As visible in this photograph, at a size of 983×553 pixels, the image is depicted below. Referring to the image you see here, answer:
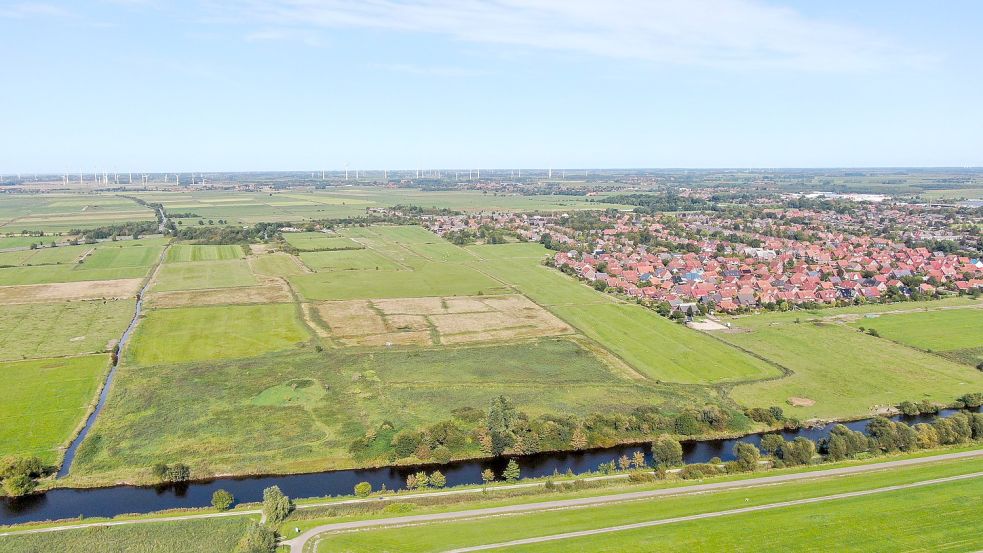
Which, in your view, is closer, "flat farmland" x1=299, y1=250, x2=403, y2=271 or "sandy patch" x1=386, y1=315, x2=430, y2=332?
"sandy patch" x1=386, y1=315, x2=430, y2=332

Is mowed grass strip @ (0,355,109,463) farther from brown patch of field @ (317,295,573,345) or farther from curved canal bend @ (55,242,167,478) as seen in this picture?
brown patch of field @ (317,295,573,345)

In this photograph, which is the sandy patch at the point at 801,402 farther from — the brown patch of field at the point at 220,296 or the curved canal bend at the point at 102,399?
the brown patch of field at the point at 220,296

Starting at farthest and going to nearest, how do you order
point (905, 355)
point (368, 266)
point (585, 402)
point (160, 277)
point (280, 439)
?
point (368, 266) → point (160, 277) → point (905, 355) → point (585, 402) → point (280, 439)

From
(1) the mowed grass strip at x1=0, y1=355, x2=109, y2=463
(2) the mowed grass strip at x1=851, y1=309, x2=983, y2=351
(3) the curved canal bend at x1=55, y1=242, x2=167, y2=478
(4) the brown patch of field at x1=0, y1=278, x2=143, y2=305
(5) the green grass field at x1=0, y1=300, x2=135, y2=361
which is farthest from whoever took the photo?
(4) the brown patch of field at x1=0, y1=278, x2=143, y2=305

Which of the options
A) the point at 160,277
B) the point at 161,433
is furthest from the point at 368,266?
the point at 161,433

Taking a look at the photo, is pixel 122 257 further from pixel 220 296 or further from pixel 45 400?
pixel 45 400

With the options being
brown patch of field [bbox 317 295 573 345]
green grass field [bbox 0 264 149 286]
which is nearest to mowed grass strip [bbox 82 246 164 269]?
green grass field [bbox 0 264 149 286]

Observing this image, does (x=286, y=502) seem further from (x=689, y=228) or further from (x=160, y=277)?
(x=689, y=228)
